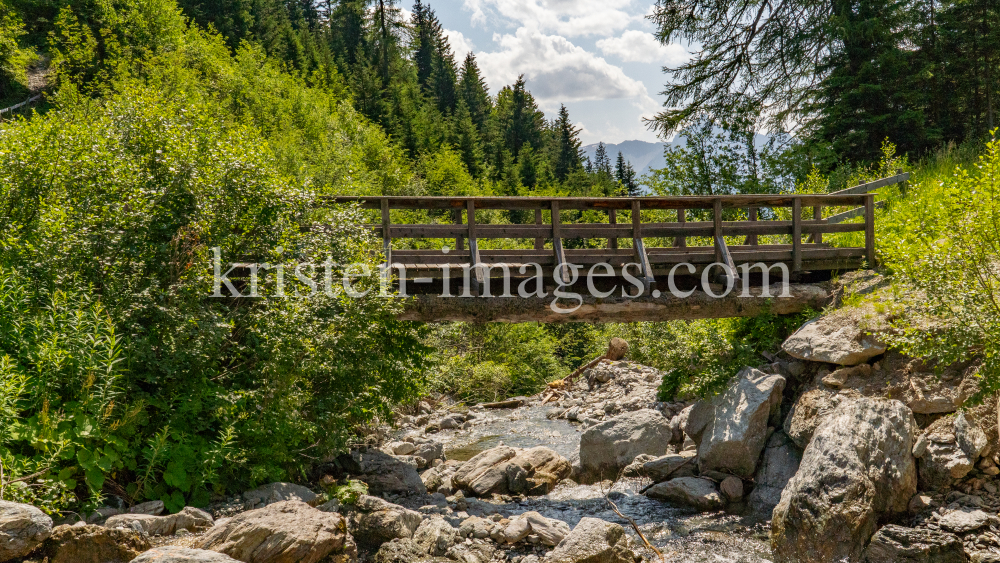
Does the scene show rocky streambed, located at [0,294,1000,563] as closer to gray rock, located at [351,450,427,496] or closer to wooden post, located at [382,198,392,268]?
gray rock, located at [351,450,427,496]

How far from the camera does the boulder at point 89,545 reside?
5254 millimetres

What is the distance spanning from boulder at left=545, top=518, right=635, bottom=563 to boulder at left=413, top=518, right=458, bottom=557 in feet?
4.23

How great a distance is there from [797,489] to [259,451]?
6.67 meters

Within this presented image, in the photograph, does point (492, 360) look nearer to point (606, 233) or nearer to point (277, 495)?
point (606, 233)

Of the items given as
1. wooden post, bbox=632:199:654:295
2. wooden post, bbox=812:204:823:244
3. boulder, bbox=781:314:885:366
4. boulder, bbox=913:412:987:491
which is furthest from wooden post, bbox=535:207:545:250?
boulder, bbox=913:412:987:491

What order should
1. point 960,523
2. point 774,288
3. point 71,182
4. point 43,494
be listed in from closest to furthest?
point 43,494 → point 960,523 → point 71,182 → point 774,288

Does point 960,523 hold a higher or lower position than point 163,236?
lower

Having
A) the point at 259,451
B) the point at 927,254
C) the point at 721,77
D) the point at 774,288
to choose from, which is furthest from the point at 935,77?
the point at 259,451

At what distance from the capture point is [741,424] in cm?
986

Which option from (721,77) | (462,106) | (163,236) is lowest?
(163,236)

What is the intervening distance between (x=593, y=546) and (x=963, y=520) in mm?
4290

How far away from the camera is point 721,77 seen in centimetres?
1695

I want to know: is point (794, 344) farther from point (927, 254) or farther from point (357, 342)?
point (357, 342)

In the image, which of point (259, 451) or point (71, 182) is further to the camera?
point (71, 182)
